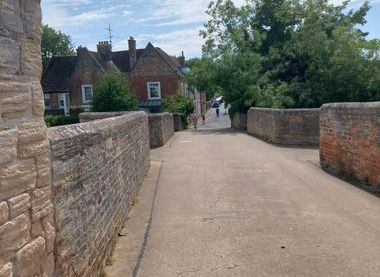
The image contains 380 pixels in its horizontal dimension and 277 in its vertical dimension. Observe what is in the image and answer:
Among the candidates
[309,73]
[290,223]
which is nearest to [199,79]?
[309,73]

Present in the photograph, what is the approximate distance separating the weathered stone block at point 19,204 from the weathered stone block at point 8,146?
31cm

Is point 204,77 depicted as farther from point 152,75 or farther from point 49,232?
point 49,232

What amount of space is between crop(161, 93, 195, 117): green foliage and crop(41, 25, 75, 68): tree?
39.9 meters

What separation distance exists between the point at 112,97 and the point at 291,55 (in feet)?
47.2

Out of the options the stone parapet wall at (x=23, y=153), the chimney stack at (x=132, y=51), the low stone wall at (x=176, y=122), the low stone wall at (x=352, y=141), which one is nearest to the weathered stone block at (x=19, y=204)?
the stone parapet wall at (x=23, y=153)

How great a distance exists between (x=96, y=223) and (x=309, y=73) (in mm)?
28785

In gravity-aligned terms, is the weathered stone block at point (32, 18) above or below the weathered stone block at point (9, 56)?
above

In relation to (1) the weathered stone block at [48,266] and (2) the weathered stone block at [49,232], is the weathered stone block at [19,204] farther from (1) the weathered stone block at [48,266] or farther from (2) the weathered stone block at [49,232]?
(1) the weathered stone block at [48,266]

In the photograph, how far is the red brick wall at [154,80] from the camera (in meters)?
50.8

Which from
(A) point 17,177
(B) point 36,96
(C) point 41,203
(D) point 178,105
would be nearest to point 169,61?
(D) point 178,105

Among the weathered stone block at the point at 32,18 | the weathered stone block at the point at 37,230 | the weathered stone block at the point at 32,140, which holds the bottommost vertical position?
the weathered stone block at the point at 37,230

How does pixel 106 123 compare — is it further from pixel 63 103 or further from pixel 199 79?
pixel 63 103

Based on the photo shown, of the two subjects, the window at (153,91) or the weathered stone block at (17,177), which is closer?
the weathered stone block at (17,177)

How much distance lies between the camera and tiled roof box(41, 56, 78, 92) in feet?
177
